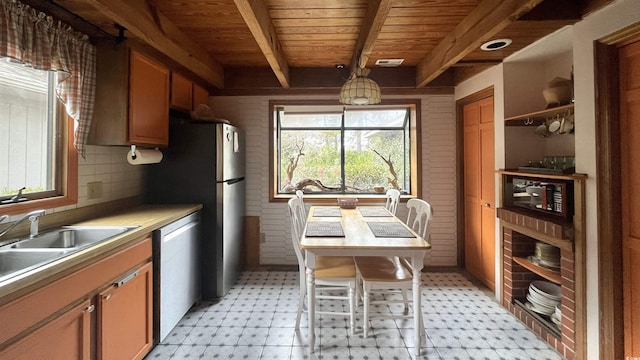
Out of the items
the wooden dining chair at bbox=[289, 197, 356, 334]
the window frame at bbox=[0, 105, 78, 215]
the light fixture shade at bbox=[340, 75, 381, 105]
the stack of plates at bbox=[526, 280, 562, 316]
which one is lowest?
the stack of plates at bbox=[526, 280, 562, 316]

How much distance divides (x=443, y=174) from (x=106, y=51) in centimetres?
347

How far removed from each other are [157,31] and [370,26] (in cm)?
149

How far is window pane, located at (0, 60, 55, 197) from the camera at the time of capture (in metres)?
1.66

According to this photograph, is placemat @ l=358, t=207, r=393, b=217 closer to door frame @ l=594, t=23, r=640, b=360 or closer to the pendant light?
the pendant light

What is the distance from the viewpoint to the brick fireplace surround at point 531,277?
6.15ft

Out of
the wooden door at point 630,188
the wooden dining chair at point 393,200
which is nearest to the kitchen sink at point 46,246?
the wooden dining chair at point 393,200

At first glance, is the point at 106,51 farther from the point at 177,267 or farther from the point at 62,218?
the point at 177,267

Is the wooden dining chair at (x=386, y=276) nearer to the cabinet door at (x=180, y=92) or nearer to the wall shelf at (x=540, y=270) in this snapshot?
the wall shelf at (x=540, y=270)

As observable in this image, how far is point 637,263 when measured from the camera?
157 cm

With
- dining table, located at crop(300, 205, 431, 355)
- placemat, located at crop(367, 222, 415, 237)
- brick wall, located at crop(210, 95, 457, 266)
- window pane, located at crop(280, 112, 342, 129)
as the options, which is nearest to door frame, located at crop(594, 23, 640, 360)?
dining table, located at crop(300, 205, 431, 355)

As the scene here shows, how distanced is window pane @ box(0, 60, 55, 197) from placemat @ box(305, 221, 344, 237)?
1.76 metres

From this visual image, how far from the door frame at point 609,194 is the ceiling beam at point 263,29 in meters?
2.03

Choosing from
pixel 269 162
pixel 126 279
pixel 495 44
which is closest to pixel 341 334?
pixel 126 279

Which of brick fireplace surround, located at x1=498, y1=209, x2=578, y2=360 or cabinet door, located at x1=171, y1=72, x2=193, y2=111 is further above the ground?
cabinet door, located at x1=171, y1=72, x2=193, y2=111
